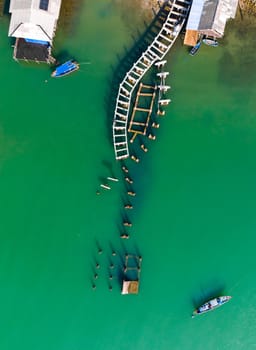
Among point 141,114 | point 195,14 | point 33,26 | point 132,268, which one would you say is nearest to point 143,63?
point 141,114

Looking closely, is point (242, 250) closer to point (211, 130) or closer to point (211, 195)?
point (211, 195)

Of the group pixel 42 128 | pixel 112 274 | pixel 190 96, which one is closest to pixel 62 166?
pixel 42 128

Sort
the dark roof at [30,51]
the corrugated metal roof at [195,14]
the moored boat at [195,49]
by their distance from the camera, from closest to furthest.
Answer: the corrugated metal roof at [195,14]
the dark roof at [30,51]
the moored boat at [195,49]

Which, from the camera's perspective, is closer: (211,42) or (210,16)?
(210,16)

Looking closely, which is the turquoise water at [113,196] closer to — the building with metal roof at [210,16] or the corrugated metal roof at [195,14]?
the building with metal roof at [210,16]

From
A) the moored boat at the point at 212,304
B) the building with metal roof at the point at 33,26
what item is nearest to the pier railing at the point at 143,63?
the building with metal roof at the point at 33,26

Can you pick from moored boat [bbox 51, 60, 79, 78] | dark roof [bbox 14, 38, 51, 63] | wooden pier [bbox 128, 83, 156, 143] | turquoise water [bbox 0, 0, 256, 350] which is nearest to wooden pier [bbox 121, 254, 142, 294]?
turquoise water [bbox 0, 0, 256, 350]

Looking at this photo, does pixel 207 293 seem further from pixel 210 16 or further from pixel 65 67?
pixel 210 16
